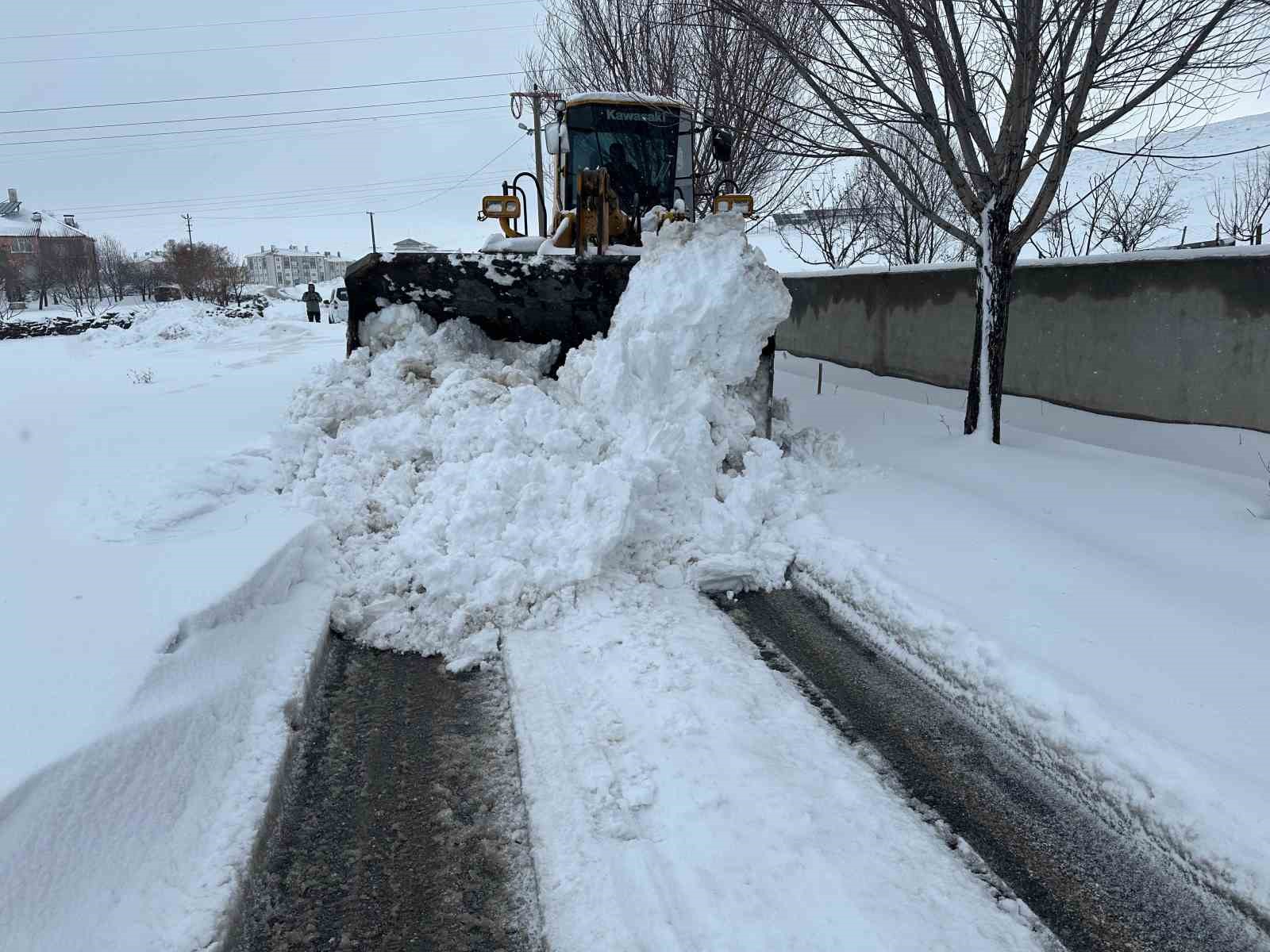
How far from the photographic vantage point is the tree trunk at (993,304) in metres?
6.09

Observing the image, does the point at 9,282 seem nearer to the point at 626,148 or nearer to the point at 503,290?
the point at 626,148

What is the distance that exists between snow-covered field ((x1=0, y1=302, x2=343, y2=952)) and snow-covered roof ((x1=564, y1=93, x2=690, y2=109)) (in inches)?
192

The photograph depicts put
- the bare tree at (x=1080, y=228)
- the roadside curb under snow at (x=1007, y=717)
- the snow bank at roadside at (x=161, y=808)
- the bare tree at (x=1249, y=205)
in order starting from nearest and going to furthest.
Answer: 1. the snow bank at roadside at (x=161, y=808)
2. the roadside curb under snow at (x=1007, y=717)
3. the bare tree at (x=1080, y=228)
4. the bare tree at (x=1249, y=205)

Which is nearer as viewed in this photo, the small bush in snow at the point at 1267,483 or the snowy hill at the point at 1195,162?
the small bush in snow at the point at 1267,483

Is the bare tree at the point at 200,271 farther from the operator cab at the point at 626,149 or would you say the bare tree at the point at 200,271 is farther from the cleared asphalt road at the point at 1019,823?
the cleared asphalt road at the point at 1019,823

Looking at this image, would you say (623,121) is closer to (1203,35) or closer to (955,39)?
(955,39)

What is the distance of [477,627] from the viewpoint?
382 centimetres

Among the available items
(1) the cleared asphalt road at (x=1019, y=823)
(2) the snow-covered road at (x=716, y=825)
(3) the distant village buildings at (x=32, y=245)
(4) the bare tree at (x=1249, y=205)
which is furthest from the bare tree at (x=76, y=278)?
(1) the cleared asphalt road at (x=1019, y=823)

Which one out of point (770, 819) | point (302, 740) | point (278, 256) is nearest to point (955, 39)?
point (770, 819)

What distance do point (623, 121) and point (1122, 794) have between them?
315 inches

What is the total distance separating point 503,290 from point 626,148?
3196 millimetres

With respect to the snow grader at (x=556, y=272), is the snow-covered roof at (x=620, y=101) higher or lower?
higher

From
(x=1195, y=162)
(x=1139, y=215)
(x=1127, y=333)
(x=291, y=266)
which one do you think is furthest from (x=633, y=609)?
(x=291, y=266)

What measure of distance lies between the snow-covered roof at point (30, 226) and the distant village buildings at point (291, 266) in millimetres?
47620
